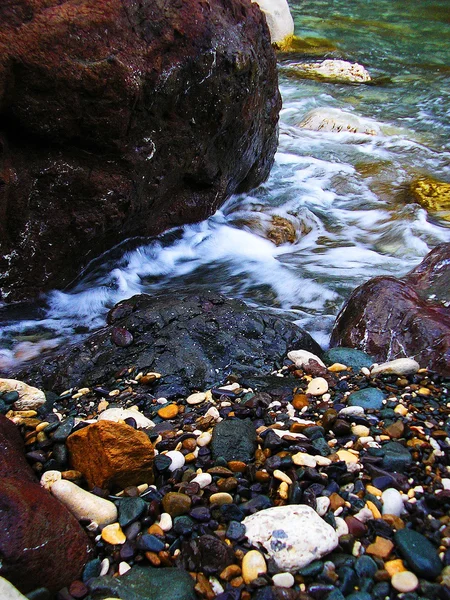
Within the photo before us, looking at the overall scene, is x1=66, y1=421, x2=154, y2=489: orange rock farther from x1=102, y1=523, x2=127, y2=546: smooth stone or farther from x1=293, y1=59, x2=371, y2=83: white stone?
x1=293, y1=59, x2=371, y2=83: white stone

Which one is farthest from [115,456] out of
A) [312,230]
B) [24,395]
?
[312,230]

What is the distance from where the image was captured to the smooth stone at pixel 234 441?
2371 mm

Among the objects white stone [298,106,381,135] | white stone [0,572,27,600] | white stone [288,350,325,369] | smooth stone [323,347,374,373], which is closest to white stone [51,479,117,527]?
white stone [0,572,27,600]

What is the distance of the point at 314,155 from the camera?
→ 8.49 meters

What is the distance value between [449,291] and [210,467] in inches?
98.8

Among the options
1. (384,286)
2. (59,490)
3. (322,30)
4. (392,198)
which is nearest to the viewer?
(59,490)

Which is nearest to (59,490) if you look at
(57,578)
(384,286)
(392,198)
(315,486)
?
(57,578)

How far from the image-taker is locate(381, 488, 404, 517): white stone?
6.66ft

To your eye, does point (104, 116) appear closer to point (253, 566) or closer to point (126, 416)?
point (126, 416)

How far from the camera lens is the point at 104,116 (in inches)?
157

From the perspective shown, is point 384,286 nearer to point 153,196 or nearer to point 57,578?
point 153,196

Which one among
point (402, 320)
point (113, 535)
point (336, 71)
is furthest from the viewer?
point (336, 71)

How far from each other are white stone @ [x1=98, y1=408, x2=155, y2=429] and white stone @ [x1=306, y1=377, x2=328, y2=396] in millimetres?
892

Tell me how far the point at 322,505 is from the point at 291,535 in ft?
0.75
